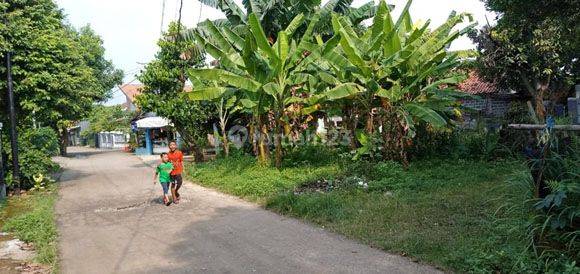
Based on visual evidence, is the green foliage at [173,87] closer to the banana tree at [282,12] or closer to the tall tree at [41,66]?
the tall tree at [41,66]

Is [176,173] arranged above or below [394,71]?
below

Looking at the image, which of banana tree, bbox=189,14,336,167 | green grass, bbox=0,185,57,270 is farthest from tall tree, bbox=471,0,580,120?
green grass, bbox=0,185,57,270

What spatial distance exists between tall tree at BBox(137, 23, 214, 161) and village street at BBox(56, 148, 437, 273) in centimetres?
706

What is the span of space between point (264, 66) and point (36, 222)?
20.4 ft

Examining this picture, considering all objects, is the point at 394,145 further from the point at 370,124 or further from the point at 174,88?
the point at 174,88

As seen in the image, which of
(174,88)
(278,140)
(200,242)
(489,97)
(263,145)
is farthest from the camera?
(489,97)

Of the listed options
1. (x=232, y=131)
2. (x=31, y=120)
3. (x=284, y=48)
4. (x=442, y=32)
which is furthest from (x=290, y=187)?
(x=232, y=131)

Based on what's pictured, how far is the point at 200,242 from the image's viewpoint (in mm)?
6742

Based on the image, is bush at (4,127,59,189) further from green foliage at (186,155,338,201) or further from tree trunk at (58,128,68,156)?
tree trunk at (58,128,68,156)

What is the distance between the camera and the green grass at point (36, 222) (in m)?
6.52

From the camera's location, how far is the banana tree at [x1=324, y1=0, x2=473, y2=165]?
10.5 m

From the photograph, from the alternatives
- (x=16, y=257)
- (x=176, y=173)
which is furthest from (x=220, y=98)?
(x=16, y=257)

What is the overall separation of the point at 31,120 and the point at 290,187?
31.5 feet

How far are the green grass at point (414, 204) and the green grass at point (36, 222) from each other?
397cm
